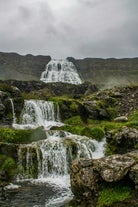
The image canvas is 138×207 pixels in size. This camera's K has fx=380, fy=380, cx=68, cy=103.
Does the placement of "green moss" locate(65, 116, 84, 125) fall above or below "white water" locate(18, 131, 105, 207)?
above

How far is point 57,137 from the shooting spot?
4450 cm

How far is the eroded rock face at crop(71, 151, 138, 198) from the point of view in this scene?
2330cm

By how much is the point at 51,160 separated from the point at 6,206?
12.5 meters

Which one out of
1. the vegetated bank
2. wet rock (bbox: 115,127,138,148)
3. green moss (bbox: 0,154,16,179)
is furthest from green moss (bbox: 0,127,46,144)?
wet rock (bbox: 115,127,138,148)

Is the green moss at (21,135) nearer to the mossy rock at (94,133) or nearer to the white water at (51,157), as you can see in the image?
the white water at (51,157)

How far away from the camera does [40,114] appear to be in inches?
2328

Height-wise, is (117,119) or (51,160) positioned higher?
(117,119)

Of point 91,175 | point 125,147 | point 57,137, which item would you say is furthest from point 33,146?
point 91,175

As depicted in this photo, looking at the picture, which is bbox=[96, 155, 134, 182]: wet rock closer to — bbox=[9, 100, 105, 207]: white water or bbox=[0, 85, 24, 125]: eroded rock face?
bbox=[9, 100, 105, 207]: white water

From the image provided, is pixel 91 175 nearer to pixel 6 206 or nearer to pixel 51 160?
pixel 6 206

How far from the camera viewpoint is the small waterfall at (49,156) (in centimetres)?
3719

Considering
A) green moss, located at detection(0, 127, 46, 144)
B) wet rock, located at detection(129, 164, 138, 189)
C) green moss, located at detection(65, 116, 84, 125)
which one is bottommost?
wet rock, located at detection(129, 164, 138, 189)

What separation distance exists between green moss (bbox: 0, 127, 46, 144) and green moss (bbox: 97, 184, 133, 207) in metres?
20.9

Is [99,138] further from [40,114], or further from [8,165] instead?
[40,114]
